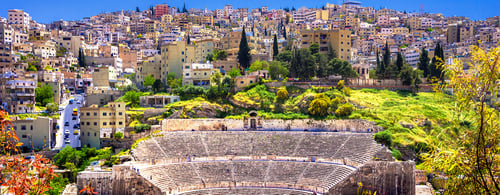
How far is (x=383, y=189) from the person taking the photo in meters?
34.2

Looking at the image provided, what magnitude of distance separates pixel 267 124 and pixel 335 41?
1010 inches

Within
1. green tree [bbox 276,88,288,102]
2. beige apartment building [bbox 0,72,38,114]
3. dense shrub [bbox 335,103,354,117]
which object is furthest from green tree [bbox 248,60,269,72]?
beige apartment building [bbox 0,72,38,114]

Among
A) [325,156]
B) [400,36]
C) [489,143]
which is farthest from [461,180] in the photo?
[400,36]

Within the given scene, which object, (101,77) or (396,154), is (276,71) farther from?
(101,77)

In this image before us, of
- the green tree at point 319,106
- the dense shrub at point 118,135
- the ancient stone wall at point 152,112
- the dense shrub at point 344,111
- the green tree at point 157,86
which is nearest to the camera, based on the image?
the dense shrub at point 118,135

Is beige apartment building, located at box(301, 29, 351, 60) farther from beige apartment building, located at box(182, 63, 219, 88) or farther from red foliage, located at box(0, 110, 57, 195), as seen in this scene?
red foliage, located at box(0, 110, 57, 195)

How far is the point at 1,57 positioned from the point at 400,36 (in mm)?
96407

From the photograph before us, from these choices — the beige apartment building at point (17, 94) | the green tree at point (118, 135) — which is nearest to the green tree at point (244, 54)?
the green tree at point (118, 135)

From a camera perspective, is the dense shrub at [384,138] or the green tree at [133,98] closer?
the dense shrub at [384,138]

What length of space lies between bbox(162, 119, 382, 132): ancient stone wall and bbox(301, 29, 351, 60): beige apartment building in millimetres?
23291

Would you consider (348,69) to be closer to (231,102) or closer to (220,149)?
(231,102)

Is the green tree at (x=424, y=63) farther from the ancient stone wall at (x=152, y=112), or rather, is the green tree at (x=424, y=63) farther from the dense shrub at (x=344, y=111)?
the ancient stone wall at (x=152, y=112)

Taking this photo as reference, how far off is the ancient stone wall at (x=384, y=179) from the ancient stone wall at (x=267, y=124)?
11.6 meters

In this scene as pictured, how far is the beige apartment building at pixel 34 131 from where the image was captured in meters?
44.6
